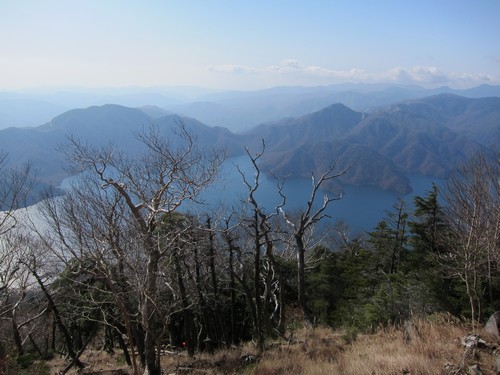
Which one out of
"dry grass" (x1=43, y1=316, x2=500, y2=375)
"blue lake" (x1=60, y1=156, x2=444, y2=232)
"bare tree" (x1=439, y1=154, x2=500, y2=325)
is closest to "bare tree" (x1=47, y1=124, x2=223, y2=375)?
"dry grass" (x1=43, y1=316, x2=500, y2=375)

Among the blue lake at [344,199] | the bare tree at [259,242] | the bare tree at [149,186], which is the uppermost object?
the bare tree at [149,186]

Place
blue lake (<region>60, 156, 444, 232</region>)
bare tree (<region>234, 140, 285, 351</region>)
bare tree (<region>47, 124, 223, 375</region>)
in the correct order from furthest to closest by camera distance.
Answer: blue lake (<region>60, 156, 444, 232</region>) < bare tree (<region>234, 140, 285, 351</region>) < bare tree (<region>47, 124, 223, 375</region>)

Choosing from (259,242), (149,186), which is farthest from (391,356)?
(259,242)

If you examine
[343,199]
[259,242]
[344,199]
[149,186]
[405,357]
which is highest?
[149,186]

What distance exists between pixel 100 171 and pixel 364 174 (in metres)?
146

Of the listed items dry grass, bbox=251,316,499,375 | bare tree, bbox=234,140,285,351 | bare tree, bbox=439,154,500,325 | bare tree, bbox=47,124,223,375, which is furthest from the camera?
bare tree, bbox=234,140,285,351

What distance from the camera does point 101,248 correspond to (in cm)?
808

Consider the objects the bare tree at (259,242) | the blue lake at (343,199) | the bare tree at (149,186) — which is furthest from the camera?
the blue lake at (343,199)

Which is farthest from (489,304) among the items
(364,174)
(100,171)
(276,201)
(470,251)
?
(364,174)

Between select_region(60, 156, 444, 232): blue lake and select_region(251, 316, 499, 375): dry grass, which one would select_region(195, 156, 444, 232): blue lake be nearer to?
select_region(60, 156, 444, 232): blue lake

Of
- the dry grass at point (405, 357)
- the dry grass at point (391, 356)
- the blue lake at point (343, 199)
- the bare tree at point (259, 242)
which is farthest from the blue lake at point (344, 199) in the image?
the dry grass at point (405, 357)

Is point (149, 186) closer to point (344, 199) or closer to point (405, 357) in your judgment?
point (405, 357)

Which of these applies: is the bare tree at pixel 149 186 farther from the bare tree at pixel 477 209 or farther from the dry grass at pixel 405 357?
the bare tree at pixel 477 209

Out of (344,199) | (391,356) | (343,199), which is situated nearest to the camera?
(391,356)
